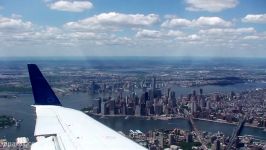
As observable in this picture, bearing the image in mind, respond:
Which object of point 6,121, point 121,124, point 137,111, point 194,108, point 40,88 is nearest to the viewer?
point 40,88

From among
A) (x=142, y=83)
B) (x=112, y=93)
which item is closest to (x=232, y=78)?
(x=142, y=83)

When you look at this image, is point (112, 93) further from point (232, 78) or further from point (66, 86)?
point (232, 78)

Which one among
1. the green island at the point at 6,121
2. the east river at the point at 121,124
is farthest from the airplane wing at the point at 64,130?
the green island at the point at 6,121

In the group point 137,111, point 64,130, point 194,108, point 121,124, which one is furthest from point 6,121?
point 64,130

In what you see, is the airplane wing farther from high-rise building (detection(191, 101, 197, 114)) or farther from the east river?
high-rise building (detection(191, 101, 197, 114))

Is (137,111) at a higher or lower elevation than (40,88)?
lower

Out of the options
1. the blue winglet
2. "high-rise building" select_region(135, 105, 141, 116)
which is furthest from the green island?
the blue winglet

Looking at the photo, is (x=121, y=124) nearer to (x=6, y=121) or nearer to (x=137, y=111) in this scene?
(x=137, y=111)
